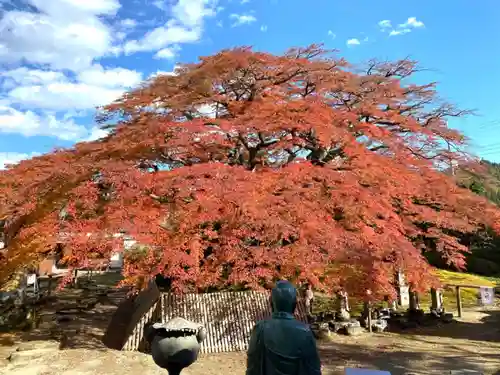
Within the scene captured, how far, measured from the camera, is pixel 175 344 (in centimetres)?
604

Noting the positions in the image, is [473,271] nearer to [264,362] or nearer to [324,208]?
[324,208]

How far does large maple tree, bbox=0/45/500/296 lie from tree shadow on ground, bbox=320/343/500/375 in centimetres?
148

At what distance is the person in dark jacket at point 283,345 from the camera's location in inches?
135

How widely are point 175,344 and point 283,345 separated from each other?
307 cm

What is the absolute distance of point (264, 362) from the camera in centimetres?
354

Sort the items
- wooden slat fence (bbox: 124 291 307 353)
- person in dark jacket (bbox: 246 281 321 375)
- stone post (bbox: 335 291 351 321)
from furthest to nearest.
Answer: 1. stone post (bbox: 335 291 351 321)
2. wooden slat fence (bbox: 124 291 307 353)
3. person in dark jacket (bbox: 246 281 321 375)

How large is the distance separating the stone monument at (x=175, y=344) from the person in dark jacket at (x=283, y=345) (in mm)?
2682

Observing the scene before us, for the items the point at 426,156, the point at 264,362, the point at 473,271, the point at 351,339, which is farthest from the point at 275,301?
the point at 473,271

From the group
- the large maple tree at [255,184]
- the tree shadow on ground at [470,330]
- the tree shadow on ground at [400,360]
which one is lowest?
the tree shadow on ground at [400,360]

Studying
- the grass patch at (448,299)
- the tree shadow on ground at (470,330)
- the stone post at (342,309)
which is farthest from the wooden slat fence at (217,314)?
the tree shadow on ground at (470,330)

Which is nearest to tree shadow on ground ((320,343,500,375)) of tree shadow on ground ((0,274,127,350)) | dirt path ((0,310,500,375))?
dirt path ((0,310,500,375))

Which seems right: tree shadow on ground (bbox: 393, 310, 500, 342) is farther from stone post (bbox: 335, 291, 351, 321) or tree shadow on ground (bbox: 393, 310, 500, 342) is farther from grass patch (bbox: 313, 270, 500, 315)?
grass patch (bbox: 313, 270, 500, 315)

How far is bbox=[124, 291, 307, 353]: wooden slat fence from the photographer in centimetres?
1002

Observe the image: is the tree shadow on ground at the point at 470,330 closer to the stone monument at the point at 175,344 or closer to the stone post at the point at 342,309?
the stone post at the point at 342,309
